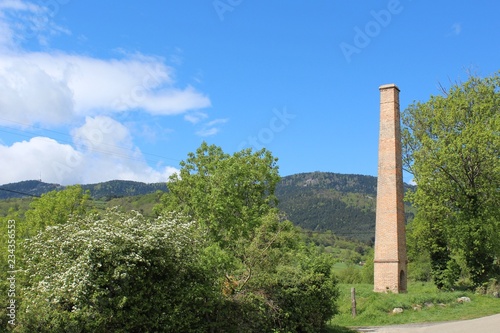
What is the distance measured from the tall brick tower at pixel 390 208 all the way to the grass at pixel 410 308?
338 centimetres

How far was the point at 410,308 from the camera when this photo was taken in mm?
28047

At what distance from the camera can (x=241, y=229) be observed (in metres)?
26.8

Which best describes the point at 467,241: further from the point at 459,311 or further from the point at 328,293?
the point at 328,293

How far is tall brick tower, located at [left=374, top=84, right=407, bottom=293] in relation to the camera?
33719 millimetres

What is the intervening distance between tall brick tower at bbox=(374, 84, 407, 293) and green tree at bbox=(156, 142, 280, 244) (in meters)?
7.61

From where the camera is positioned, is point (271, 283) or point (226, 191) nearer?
point (271, 283)

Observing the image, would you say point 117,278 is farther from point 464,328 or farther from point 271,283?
point 464,328

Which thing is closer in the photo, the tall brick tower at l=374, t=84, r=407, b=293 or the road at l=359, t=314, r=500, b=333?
the road at l=359, t=314, r=500, b=333

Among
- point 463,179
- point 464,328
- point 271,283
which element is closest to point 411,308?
point 464,328

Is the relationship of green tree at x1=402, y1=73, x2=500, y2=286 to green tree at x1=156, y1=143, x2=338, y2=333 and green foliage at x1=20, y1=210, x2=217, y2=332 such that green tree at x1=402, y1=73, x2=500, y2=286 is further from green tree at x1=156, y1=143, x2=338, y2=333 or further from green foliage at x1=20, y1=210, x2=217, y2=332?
green foliage at x1=20, y1=210, x2=217, y2=332

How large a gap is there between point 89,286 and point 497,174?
29.4 meters

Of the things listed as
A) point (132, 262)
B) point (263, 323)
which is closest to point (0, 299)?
point (132, 262)

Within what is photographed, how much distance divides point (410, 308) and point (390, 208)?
8.09m

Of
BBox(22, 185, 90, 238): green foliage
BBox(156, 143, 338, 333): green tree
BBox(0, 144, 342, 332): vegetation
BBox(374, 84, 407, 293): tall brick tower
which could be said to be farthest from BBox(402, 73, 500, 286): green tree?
BBox(22, 185, 90, 238): green foliage
